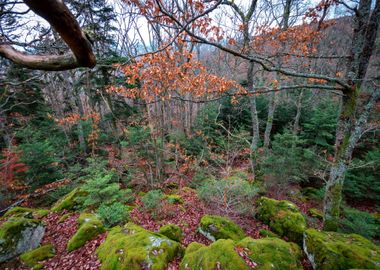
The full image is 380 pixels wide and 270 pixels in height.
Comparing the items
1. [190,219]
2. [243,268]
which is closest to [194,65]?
[190,219]

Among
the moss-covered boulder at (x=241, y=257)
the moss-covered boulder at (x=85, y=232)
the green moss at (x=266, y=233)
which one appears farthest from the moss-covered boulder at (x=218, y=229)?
the moss-covered boulder at (x=85, y=232)

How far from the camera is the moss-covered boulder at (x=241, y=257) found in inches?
123

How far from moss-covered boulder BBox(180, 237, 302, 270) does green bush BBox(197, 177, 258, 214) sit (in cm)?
234

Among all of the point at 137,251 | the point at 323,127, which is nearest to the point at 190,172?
the point at 137,251

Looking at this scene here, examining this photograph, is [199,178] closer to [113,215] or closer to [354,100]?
[113,215]

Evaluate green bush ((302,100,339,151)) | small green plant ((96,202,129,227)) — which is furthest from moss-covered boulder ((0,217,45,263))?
green bush ((302,100,339,151))

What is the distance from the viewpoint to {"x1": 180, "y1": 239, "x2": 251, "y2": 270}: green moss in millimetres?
3088

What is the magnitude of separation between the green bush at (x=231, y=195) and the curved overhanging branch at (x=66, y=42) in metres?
5.81

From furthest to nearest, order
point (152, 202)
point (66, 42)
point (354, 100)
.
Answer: point (152, 202), point (354, 100), point (66, 42)

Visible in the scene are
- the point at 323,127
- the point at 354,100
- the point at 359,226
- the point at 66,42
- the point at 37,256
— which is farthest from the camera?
the point at 323,127

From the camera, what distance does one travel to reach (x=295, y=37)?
613 cm

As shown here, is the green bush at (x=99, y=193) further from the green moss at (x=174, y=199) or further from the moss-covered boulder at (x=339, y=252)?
the moss-covered boulder at (x=339, y=252)

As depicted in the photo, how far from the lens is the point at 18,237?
172 inches

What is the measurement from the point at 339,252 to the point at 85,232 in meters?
5.80
